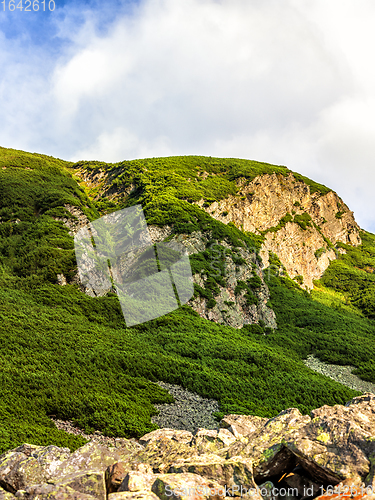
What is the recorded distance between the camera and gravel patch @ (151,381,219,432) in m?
14.1

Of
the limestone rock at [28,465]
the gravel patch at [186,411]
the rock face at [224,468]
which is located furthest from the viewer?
the gravel patch at [186,411]

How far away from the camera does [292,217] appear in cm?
6988

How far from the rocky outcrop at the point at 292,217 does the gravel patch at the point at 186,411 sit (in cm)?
3740

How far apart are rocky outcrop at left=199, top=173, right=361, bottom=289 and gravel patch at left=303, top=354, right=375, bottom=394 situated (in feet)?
88.2

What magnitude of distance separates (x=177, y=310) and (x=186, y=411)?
51.4 feet

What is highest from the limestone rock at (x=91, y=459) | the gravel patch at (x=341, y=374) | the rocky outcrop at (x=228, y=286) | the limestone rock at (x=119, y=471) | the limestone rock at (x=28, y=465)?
the rocky outcrop at (x=228, y=286)

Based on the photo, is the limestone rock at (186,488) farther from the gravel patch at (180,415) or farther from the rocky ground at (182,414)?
the rocky ground at (182,414)

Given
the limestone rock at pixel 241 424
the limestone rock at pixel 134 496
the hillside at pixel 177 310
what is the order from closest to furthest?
the limestone rock at pixel 134 496
the limestone rock at pixel 241 424
the hillside at pixel 177 310

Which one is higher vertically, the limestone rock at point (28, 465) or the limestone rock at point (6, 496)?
the limestone rock at point (6, 496)

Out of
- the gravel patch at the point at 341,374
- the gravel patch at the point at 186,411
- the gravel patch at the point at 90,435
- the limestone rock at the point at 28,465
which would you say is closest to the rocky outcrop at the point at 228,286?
the gravel patch at the point at 341,374

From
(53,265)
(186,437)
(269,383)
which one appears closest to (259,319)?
(269,383)

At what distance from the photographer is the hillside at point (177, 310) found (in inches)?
566

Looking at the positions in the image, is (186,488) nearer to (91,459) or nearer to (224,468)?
(224,468)

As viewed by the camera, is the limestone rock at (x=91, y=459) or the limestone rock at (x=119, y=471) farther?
the limestone rock at (x=91, y=459)
